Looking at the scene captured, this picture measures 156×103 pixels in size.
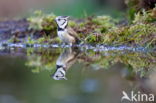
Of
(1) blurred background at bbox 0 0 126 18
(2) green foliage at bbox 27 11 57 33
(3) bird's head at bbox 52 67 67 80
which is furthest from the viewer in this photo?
(1) blurred background at bbox 0 0 126 18

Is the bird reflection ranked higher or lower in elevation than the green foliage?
lower

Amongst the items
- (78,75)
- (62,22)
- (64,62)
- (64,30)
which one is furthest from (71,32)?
(78,75)

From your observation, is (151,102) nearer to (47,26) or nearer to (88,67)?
(88,67)

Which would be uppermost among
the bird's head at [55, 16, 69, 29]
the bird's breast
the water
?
the bird's head at [55, 16, 69, 29]

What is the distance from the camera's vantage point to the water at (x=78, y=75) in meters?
5.29

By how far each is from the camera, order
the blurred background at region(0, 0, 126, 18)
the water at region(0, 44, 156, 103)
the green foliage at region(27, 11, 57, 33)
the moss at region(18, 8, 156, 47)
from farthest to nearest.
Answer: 1. the blurred background at region(0, 0, 126, 18)
2. the green foliage at region(27, 11, 57, 33)
3. the moss at region(18, 8, 156, 47)
4. the water at region(0, 44, 156, 103)

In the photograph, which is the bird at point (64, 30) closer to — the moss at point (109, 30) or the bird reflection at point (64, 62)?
the bird reflection at point (64, 62)

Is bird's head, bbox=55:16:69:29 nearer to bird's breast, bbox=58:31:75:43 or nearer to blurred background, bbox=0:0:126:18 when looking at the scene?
bird's breast, bbox=58:31:75:43

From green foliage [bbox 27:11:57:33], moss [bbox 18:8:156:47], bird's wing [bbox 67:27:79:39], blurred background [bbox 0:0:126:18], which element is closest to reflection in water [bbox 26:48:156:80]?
bird's wing [bbox 67:27:79:39]

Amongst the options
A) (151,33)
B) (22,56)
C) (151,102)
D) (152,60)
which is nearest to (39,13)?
(22,56)

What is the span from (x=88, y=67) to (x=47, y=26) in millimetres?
3046

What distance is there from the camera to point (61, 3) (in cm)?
1789

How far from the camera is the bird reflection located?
6066 mm

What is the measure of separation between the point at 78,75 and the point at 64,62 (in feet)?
1.92
